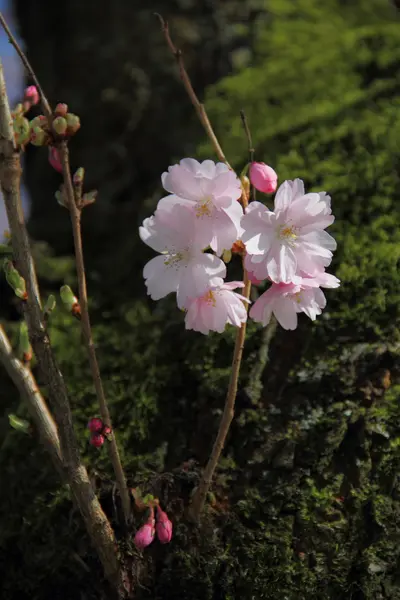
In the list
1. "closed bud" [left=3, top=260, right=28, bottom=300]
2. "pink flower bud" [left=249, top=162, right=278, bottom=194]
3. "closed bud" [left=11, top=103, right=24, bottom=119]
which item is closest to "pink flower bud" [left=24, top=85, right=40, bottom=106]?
"closed bud" [left=11, top=103, right=24, bottom=119]

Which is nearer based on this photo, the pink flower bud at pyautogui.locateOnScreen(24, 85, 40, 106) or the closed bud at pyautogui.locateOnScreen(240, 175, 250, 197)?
the closed bud at pyautogui.locateOnScreen(240, 175, 250, 197)

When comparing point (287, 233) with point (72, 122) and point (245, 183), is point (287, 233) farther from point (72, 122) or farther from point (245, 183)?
point (72, 122)

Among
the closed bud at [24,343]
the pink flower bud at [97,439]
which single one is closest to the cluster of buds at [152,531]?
the pink flower bud at [97,439]

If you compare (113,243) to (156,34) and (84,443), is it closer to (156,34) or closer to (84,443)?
(156,34)

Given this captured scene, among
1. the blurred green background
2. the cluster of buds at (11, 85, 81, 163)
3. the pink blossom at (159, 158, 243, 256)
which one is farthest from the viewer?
the blurred green background

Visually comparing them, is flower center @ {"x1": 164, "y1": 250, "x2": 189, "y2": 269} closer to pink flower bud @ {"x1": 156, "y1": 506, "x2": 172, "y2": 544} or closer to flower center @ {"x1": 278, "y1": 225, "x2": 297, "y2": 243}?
flower center @ {"x1": 278, "y1": 225, "x2": 297, "y2": 243}

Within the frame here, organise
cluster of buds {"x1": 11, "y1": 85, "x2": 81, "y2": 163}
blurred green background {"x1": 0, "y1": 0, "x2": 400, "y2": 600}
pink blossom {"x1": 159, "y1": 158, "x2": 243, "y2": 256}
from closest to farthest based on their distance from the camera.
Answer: pink blossom {"x1": 159, "y1": 158, "x2": 243, "y2": 256}, cluster of buds {"x1": 11, "y1": 85, "x2": 81, "y2": 163}, blurred green background {"x1": 0, "y1": 0, "x2": 400, "y2": 600}
